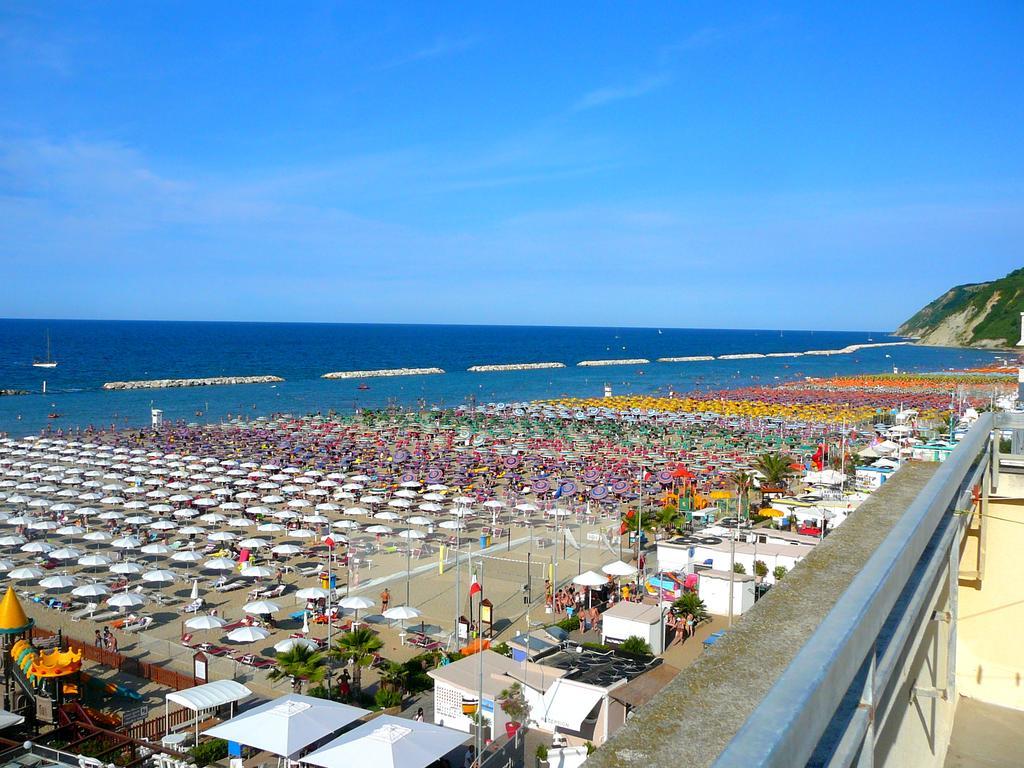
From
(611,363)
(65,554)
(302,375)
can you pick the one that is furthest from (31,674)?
(611,363)

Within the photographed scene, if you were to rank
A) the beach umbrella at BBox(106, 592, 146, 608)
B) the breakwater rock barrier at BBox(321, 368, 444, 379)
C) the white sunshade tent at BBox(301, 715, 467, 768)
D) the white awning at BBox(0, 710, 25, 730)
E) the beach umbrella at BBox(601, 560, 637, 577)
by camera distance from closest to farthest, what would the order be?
the white sunshade tent at BBox(301, 715, 467, 768) → the white awning at BBox(0, 710, 25, 730) → the beach umbrella at BBox(106, 592, 146, 608) → the beach umbrella at BBox(601, 560, 637, 577) → the breakwater rock barrier at BBox(321, 368, 444, 379)

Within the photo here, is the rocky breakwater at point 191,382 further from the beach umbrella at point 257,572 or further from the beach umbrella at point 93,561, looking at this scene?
the beach umbrella at point 257,572

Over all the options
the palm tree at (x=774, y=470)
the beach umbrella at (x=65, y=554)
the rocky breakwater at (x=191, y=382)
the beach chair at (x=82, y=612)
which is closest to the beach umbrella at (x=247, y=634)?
the beach chair at (x=82, y=612)

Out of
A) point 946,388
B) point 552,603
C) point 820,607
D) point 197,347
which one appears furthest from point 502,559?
point 197,347

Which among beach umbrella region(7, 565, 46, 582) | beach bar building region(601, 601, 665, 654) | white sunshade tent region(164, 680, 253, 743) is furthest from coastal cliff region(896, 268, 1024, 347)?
white sunshade tent region(164, 680, 253, 743)

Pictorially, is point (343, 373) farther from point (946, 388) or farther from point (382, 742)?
point (382, 742)

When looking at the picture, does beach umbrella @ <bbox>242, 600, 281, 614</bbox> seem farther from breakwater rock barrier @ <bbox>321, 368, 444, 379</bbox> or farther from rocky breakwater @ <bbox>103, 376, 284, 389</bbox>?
breakwater rock barrier @ <bbox>321, 368, 444, 379</bbox>

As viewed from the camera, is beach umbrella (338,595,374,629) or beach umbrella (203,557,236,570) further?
beach umbrella (203,557,236,570)
